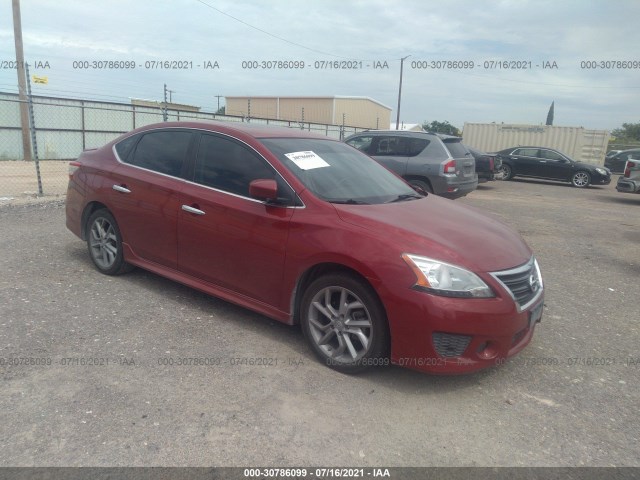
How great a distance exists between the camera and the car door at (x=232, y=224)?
3.74m

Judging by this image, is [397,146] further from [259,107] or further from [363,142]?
[259,107]

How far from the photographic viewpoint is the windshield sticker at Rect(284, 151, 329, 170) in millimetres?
3975

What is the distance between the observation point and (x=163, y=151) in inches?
184

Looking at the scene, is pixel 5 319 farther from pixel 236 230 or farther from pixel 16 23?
pixel 16 23

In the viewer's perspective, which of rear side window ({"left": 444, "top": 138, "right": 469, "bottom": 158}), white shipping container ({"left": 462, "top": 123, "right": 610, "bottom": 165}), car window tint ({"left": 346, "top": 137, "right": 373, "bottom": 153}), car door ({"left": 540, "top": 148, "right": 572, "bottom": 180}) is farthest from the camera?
white shipping container ({"left": 462, "top": 123, "right": 610, "bottom": 165})

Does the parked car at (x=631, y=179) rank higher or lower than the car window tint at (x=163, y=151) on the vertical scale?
lower

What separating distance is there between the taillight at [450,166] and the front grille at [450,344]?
6868mm

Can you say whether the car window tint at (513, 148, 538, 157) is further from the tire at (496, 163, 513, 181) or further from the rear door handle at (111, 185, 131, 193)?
the rear door handle at (111, 185, 131, 193)

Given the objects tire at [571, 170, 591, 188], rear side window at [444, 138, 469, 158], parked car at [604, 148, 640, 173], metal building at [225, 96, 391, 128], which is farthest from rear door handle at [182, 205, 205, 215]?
metal building at [225, 96, 391, 128]

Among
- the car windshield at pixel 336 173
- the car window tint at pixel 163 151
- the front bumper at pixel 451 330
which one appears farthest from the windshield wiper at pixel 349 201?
the car window tint at pixel 163 151

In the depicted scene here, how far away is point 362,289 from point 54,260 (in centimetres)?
406

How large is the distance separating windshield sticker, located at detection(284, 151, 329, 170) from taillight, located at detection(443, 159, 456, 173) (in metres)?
5.88

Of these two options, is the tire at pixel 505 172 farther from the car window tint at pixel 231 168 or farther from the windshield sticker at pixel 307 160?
the car window tint at pixel 231 168

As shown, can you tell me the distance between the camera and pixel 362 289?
128 inches
